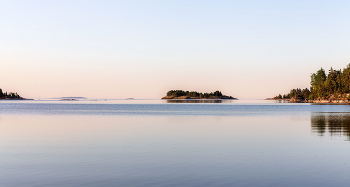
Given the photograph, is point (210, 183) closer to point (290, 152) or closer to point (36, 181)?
point (36, 181)

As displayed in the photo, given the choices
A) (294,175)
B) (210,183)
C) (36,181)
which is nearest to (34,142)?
(36,181)

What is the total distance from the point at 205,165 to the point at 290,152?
8609mm

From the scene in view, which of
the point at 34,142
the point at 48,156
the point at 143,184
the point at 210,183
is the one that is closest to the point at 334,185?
the point at 210,183

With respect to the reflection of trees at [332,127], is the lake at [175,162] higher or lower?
lower

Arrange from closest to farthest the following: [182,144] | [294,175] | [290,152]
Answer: [294,175] < [290,152] < [182,144]

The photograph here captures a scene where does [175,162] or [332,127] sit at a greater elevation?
[332,127]

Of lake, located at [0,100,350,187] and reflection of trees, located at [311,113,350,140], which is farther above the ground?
reflection of trees, located at [311,113,350,140]

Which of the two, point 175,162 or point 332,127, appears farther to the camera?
point 332,127

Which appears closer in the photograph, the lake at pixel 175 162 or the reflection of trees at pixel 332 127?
the lake at pixel 175 162

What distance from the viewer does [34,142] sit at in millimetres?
31531

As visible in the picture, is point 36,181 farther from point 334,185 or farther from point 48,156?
point 334,185

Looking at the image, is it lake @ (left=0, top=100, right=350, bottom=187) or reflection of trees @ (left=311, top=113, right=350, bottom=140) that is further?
reflection of trees @ (left=311, top=113, right=350, bottom=140)

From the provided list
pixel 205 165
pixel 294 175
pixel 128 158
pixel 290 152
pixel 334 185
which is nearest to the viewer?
pixel 334 185

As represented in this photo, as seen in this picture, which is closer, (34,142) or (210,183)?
(210,183)
